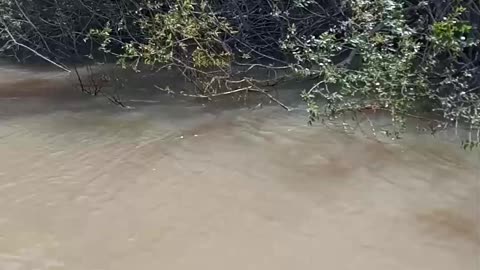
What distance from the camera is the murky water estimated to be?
3.26 metres

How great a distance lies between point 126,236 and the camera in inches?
136

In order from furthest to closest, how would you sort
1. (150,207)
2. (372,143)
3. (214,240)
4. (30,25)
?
(30,25) → (372,143) → (150,207) → (214,240)

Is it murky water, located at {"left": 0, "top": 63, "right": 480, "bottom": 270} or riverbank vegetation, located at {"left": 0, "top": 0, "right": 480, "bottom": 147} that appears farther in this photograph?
riverbank vegetation, located at {"left": 0, "top": 0, "right": 480, "bottom": 147}

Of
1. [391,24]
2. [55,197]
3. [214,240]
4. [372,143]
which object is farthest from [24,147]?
[391,24]

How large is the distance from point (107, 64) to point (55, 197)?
13.6 ft

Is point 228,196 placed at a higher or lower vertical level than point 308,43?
lower

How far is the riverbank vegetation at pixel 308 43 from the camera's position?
4.91 m

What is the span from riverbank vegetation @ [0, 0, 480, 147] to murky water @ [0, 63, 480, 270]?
405 mm

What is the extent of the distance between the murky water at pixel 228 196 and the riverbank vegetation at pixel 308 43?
1.33ft

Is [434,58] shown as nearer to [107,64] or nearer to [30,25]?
[107,64]

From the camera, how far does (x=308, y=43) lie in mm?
5336

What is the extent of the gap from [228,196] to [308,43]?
6.44 feet

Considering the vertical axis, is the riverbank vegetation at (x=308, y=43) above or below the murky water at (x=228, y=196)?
above

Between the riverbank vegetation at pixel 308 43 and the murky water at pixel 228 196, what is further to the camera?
the riverbank vegetation at pixel 308 43
